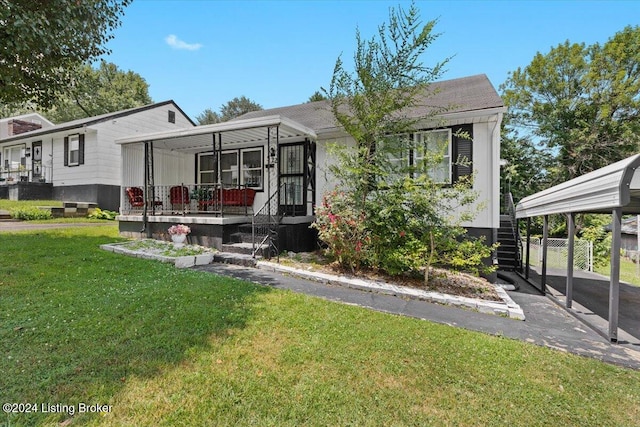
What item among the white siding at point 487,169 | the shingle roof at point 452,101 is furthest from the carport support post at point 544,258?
the shingle roof at point 452,101

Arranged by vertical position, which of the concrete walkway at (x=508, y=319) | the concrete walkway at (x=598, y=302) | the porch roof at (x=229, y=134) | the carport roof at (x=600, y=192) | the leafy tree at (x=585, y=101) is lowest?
the concrete walkway at (x=598, y=302)

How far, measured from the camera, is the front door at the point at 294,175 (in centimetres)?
957

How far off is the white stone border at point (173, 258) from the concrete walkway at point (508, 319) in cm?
35

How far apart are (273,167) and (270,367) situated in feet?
24.7

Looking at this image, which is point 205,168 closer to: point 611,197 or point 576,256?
point 611,197

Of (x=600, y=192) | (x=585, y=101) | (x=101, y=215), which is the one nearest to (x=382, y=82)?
(x=600, y=192)

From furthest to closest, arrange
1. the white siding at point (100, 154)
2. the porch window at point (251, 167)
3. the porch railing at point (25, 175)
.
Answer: the porch railing at point (25, 175) < the white siding at point (100, 154) < the porch window at point (251, 167)

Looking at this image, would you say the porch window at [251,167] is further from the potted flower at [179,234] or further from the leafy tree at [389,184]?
the leafy tree at [389,184]

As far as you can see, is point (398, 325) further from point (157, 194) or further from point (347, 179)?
point (157, 194)

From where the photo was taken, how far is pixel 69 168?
14.9 meters

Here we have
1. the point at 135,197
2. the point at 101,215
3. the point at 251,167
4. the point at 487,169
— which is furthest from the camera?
the point at 101,215

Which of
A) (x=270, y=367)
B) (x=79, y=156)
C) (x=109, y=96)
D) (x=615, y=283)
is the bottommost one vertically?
(x=270, y=367)

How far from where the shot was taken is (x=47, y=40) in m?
5.00

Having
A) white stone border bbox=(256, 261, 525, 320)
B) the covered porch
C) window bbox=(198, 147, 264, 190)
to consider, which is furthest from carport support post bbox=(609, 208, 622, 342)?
window bbox=(198, 147, 264, 190)
